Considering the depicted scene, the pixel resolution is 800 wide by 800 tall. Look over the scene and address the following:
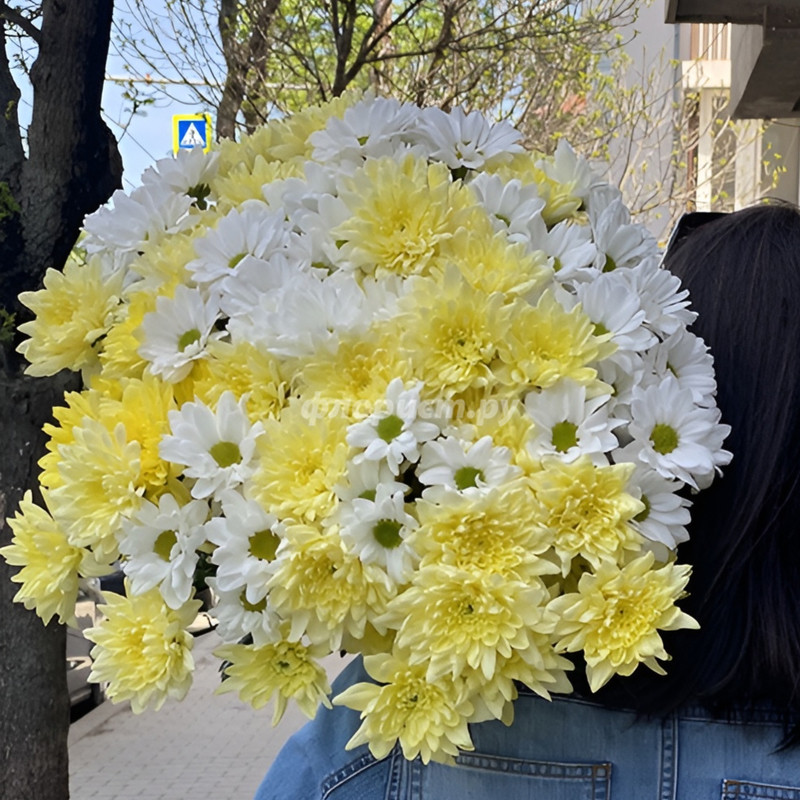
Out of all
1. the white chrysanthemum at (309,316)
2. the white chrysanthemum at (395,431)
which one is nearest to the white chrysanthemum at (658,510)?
the white chrysanthemum at (395,431)

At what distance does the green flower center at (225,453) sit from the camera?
3.25 feet

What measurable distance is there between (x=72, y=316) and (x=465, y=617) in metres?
0.62

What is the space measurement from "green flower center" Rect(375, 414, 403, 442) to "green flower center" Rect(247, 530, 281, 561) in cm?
15

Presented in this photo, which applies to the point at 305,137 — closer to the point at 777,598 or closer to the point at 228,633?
the point at 228,633

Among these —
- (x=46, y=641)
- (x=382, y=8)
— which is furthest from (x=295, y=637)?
(x=382, y=8)

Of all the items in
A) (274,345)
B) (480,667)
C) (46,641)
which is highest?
(274,345)

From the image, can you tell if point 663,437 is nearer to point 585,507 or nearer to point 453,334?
point 585,507

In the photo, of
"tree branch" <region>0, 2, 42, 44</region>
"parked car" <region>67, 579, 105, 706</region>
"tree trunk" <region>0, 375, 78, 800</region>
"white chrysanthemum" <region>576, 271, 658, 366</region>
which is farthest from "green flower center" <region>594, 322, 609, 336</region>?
"parked car" <region>67, 579, 105, 706</region>

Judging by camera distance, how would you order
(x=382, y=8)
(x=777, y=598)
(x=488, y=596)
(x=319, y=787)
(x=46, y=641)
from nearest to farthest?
(x=488, y=596), (x=777, y=598), (x=319, y=787), (x=46, y=641), (x=382, y=8)

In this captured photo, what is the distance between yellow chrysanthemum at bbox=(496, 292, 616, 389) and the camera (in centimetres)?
97

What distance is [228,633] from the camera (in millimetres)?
994

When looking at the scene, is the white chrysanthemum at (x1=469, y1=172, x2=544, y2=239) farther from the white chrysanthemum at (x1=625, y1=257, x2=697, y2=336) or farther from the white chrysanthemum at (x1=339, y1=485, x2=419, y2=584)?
the white chrysanthemum at (x1=339, y1=485, x2=419, y2=584)

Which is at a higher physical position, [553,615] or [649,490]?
[649,490]

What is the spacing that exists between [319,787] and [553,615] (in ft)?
1.70
